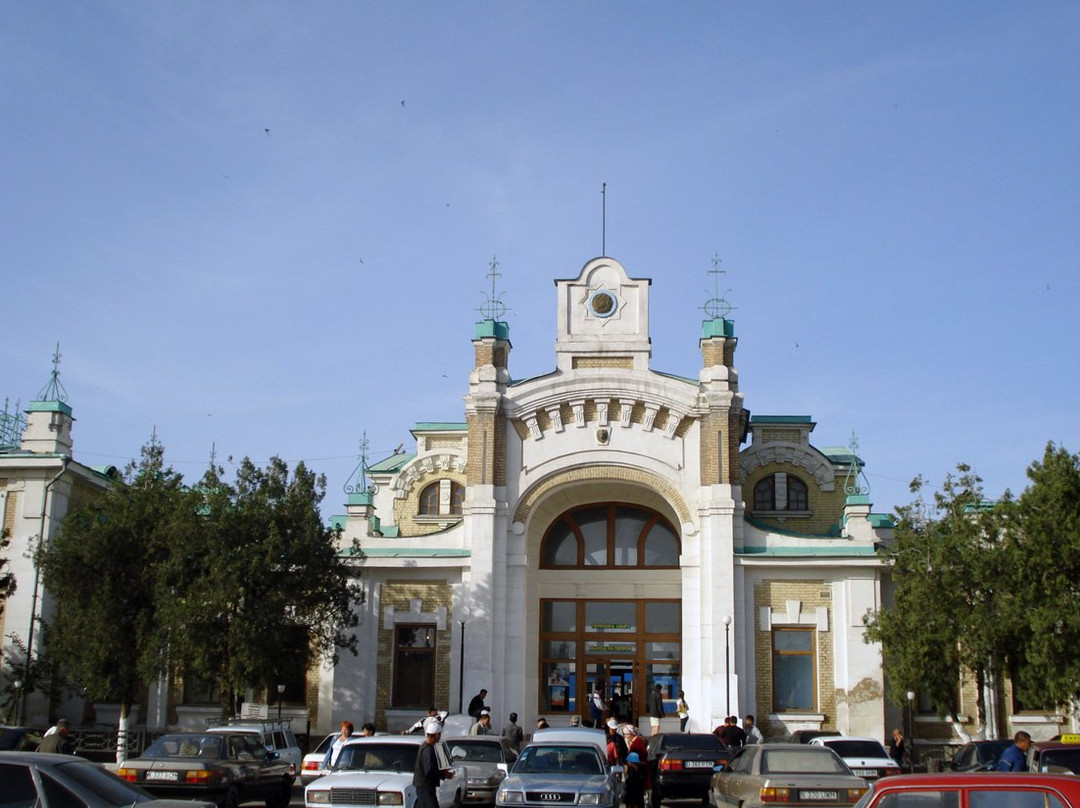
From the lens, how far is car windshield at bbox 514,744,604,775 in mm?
20359

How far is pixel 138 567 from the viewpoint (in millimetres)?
30797

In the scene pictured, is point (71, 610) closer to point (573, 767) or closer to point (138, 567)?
point (138, 567)

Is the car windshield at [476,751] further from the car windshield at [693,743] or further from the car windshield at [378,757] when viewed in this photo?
the car windshield at [378,757]

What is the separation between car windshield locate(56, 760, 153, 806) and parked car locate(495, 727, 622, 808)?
7941mm

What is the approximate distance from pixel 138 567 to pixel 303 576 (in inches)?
166

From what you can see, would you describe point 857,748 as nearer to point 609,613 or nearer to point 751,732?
point 751,732

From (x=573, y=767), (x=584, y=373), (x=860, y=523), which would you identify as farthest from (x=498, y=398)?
(x=573, y=767)

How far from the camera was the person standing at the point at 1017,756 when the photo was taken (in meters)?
18.5

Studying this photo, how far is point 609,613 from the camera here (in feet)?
130

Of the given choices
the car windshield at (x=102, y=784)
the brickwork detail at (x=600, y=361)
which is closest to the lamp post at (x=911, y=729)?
the brickwork detail at (x=600, y=361)

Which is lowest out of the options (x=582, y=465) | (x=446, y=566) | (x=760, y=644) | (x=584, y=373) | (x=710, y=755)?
(x=710, y=755)

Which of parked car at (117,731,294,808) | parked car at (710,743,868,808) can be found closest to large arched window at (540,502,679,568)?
parked car at (117,731,294,808)

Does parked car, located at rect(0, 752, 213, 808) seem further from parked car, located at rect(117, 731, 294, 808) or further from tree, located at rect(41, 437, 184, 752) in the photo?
tree, located at rect(41, 437, 184, 752)

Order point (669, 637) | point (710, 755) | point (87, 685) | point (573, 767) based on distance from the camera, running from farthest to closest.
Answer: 1. point (669, 637)
2. point (87, 685)
3. point (710, 755)
4. point (573, 767)
